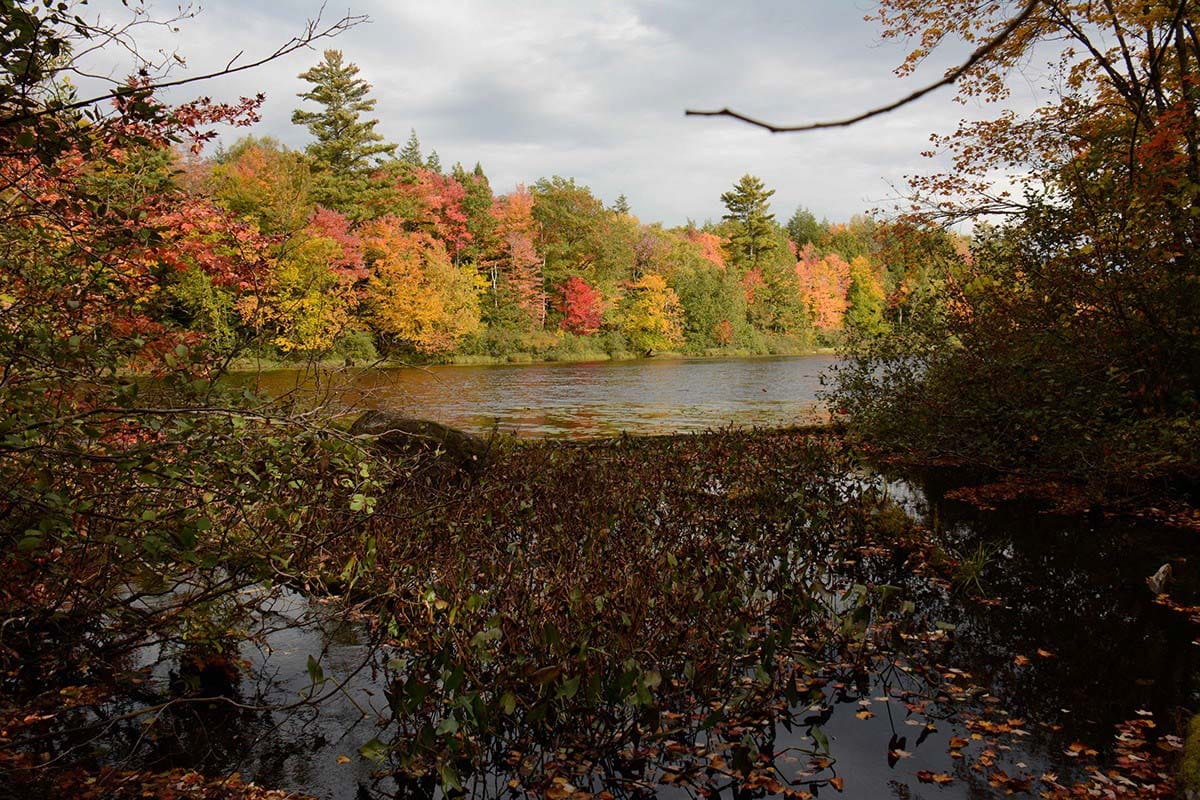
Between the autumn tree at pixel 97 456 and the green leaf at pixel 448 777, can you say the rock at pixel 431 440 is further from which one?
the green leaf at pixel 448 777

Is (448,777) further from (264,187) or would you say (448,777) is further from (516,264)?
(516,264)

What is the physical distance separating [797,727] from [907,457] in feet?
→ 25.6

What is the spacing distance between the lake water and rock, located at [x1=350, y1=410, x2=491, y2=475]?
1.15ft

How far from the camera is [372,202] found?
36.2m

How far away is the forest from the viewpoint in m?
3.46

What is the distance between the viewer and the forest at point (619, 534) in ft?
11.4

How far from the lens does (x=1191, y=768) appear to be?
3.39m

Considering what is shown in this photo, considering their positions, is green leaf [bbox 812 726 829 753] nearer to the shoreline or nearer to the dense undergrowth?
the dense undergrowth

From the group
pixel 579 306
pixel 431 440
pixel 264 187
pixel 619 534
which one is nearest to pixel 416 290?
pixel 264 187

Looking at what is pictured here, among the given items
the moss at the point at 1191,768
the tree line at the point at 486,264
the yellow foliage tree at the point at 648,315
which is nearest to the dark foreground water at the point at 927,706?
the moss at the point at 1191,768

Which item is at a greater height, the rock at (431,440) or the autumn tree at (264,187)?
the autumn tree at (264,187)

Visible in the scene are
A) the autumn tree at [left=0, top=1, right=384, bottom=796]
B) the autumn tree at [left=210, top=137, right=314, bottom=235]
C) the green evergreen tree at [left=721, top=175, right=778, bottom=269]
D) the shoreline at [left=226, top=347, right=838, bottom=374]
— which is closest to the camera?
the autumn tree at [left=0, top=1, right=384, bottom=796]

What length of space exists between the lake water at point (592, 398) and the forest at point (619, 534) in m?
1.76

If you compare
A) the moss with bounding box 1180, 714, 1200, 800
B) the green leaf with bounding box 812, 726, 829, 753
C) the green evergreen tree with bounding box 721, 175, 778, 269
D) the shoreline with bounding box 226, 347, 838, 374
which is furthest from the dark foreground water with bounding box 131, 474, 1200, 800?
the green evergreen tree with bounding box 721, 175, 778, 269
